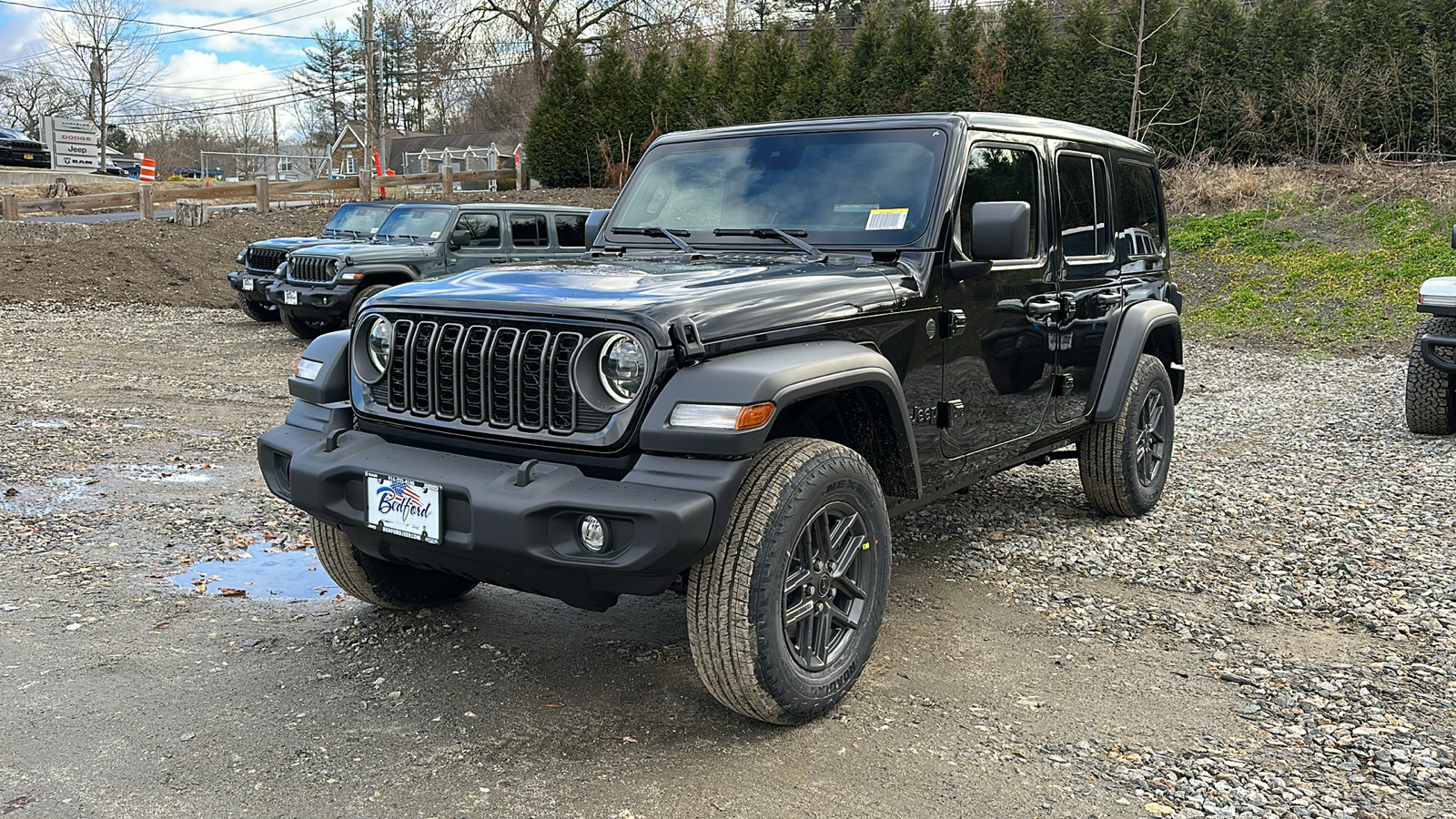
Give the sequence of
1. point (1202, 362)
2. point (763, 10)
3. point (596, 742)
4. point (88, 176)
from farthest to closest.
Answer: point (763, 10) < point (88, 176) < point (1202, 362) < point (596, 742)

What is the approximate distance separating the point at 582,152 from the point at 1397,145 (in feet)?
57.5

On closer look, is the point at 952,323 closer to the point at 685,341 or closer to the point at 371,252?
the point at 685,341

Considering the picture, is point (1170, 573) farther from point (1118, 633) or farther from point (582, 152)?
point (582, 152)

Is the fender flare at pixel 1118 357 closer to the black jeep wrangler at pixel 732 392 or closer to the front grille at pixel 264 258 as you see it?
the black jeep wrangler at pixel 732 392

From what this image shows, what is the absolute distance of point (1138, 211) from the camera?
19.6ft

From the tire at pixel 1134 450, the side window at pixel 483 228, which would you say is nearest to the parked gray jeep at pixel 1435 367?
the tire at pixel 1134 450

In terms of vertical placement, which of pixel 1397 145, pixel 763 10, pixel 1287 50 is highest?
pixel 763 10

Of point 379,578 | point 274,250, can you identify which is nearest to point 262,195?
point 274,250

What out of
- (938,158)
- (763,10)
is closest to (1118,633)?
(938,158)

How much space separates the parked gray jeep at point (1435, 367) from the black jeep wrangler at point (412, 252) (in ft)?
25.5

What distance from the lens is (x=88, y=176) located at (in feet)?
116

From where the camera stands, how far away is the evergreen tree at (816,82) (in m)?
23.4

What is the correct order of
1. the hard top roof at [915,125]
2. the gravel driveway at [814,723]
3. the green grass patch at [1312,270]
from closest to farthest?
the gravel driveway at [814,723], the hard top roof at [915,125], the green grass patch at [1312,270]

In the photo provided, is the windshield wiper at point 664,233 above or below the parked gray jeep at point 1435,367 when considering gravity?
above
